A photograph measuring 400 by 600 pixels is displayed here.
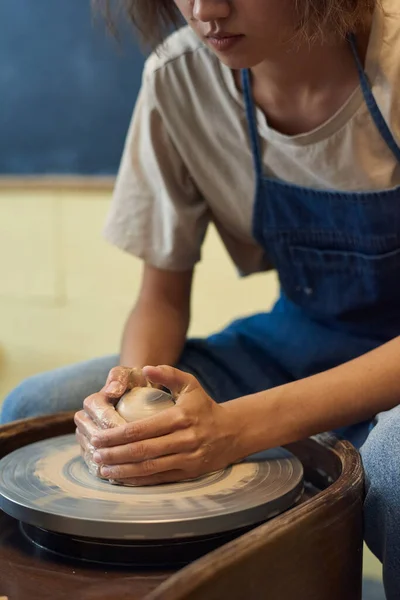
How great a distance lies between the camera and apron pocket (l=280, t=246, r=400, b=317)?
1.29 metres

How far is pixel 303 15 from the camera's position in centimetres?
107

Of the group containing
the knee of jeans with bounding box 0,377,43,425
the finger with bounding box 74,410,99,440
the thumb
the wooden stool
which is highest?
the thumb

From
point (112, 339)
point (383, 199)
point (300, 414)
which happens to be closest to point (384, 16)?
point (383, 199)

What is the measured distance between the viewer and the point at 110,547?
888 millimetres

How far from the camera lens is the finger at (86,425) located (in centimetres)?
98

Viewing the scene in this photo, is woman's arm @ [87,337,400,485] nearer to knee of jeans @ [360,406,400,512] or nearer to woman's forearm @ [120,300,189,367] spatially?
knee of jeans @ [360,406,400,512]

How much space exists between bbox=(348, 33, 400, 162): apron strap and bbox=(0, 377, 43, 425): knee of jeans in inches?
28.5


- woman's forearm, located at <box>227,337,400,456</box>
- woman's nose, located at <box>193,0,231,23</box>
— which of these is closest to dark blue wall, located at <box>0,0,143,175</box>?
woman's nose, located at <box>193,0,231,23</box>

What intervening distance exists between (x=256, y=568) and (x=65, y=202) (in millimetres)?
2092

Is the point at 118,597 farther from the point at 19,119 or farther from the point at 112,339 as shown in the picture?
the point at 19,119

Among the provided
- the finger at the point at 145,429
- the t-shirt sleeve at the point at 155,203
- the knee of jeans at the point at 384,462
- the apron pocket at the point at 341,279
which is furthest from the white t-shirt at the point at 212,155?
the finger at the point at 145,429

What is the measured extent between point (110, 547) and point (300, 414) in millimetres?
325

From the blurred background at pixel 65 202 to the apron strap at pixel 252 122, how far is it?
4.14 ft

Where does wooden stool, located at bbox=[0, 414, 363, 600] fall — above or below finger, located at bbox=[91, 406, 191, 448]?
below
